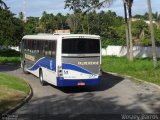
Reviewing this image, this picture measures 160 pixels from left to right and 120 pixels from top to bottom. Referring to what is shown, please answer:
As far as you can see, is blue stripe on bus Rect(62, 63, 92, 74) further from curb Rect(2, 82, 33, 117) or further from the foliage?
the foliage

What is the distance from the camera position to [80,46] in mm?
19422

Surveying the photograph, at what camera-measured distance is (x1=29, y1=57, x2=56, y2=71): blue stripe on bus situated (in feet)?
64.8

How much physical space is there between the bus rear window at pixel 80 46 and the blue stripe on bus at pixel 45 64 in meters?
0.97

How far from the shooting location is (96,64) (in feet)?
64.8

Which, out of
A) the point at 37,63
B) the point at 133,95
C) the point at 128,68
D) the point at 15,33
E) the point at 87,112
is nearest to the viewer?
the point at 87,112

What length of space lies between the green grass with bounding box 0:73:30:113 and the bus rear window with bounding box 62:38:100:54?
2.60m

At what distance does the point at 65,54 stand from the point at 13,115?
18.8 feet

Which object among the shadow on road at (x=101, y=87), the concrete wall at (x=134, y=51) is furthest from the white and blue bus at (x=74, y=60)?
the concrete wall at (x=134, y=51)

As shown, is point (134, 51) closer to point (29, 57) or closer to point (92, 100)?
point (29, 57)

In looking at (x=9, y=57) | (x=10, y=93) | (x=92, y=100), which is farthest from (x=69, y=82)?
(x=9, y=57)

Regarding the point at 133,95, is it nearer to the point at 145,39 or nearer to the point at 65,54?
the point at 65,54

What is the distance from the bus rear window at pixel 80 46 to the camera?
1917 centimetres

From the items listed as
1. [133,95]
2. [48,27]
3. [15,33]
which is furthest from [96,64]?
[48,27]

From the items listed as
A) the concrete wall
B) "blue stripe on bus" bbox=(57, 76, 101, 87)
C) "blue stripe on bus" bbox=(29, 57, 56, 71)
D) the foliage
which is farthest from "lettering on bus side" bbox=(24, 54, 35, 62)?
the foliage
